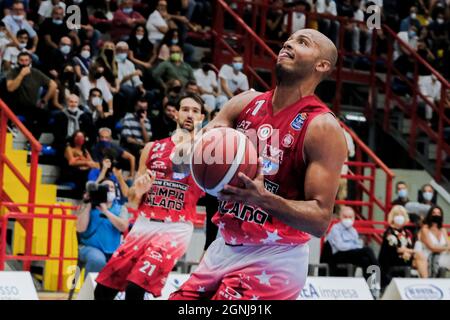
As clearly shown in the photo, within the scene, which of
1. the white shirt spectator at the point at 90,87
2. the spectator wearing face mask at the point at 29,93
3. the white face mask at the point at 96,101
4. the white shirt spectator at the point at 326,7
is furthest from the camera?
the white shirt spectator at the point at 326,7

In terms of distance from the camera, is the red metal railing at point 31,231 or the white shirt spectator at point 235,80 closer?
the red metal railing at point 31,231

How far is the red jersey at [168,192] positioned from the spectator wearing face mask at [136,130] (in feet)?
17.3

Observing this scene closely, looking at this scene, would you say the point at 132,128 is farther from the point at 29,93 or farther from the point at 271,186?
the point at 271,186

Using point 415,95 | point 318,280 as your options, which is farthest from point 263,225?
point 415,95

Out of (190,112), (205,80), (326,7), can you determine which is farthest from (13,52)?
(326,7)

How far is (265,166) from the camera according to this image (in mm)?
5906

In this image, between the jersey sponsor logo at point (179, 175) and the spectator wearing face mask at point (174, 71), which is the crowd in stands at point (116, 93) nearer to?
the spectator wearing face mask at point (174, 71)

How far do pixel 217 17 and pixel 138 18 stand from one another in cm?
153

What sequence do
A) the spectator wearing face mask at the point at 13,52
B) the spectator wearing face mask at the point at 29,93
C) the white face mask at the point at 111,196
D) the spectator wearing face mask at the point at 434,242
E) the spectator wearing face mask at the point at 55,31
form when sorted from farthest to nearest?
the spectator wearing face mask at the point at 55,31 → the spectator wearing face mask at the point at 13,52 → the spectator wearing face mask at the point at 434,242 → the spectator wearing face mask at the point at 29,93 → the white face mask at the point at 111,196

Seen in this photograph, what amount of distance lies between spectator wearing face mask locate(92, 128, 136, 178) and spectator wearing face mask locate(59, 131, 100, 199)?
0.39ft

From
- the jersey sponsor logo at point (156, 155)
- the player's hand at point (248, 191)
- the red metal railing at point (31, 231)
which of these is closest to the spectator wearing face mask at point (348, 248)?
the red metal railing at point (31, 231)

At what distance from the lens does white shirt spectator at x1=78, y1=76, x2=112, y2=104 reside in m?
15.2

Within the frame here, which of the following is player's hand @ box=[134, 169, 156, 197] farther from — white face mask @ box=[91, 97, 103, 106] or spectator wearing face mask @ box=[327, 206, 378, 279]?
white face mask @ box=[91, 97, 103, 106]

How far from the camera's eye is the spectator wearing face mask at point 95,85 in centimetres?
1517
